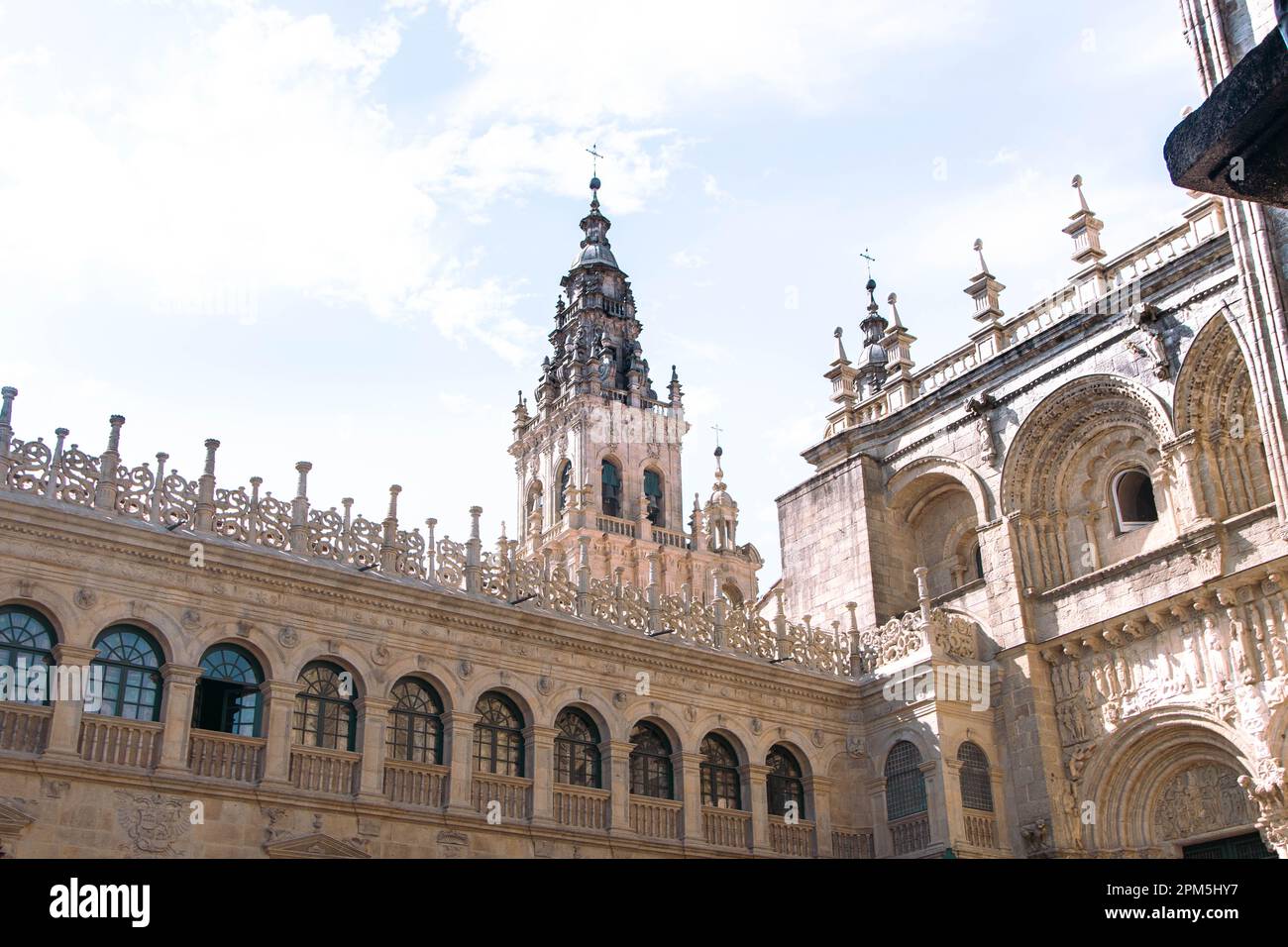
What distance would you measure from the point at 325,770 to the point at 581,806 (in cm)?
426

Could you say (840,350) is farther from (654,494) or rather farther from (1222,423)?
(654,494)

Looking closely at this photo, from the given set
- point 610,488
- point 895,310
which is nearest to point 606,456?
point 610,488

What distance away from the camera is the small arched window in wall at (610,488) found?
195 feet

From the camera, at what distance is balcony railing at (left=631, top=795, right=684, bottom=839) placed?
2127 cm

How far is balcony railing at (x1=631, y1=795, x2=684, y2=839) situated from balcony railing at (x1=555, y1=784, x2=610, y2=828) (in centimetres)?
60

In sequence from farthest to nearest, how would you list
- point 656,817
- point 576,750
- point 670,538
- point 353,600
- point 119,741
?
point 670,538 → point 656,817 → point 576,750 → point 353,600 → point 119,741

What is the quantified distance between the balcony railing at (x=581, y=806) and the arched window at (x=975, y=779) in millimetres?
6437

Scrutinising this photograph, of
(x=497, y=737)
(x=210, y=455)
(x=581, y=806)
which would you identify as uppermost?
(x=210, y=455)

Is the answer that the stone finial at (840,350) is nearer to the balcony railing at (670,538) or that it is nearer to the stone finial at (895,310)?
the stone finial at (895,310)

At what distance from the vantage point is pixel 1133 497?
24.2m

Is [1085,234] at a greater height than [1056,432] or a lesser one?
greater

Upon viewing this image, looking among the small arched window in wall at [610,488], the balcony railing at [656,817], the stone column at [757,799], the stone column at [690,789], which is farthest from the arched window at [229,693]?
the small arched window in wall at [610,488]

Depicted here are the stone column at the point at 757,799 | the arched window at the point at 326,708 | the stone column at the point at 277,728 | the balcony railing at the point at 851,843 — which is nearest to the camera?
the stone column at the point at 277,728
